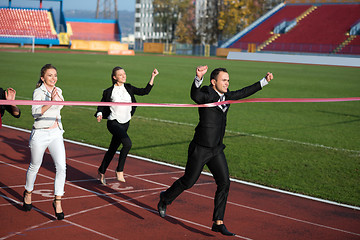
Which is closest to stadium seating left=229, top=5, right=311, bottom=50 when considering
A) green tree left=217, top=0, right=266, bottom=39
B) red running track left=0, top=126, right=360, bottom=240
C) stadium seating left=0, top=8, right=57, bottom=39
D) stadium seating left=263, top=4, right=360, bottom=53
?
stadium seating left=263, top=4, right=360, bottom=53

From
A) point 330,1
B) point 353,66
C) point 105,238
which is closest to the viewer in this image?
point 105,238

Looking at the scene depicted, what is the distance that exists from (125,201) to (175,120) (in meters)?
8.65

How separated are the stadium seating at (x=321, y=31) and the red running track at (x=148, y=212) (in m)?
58.0

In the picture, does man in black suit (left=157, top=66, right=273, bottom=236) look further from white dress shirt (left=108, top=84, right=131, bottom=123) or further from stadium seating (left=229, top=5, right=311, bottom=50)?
stadium seating (left=229, top=5, right=311, bottom=50)

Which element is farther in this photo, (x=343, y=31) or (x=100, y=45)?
(x=100, y=45)

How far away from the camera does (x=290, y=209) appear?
7.91 m

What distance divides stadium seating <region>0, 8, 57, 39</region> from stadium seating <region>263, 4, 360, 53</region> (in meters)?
35.2

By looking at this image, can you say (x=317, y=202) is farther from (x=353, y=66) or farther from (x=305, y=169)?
(x=353, y=66)

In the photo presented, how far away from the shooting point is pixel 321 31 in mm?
69000

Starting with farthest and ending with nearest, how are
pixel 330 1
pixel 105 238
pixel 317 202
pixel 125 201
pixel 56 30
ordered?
pixel 56 30, pixel 330 1, pixel 317 202, pixel 125 201, pixel 105 238

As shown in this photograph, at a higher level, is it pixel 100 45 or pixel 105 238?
pixel 100 45

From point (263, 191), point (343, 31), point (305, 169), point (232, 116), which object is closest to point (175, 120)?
point (232, 116)

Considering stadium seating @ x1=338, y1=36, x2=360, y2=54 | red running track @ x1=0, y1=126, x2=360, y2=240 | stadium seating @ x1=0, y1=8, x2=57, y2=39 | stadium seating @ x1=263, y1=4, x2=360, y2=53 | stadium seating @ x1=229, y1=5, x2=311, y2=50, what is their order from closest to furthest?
1. red running track @ x1=0, y1=126, x2=360, y2=240
2. stadium seating @ x1=338, y1=36, x2=360, y2=54
3. stadium seating @ x1=263, y1=4, x2=360, y2=53
4. stadium seating @ x1=0, y1=8, x2=57, y2=39
5. stadium seating @ x1=229, y1=5, x2=311, y2=50

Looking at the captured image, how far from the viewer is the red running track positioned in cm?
662
